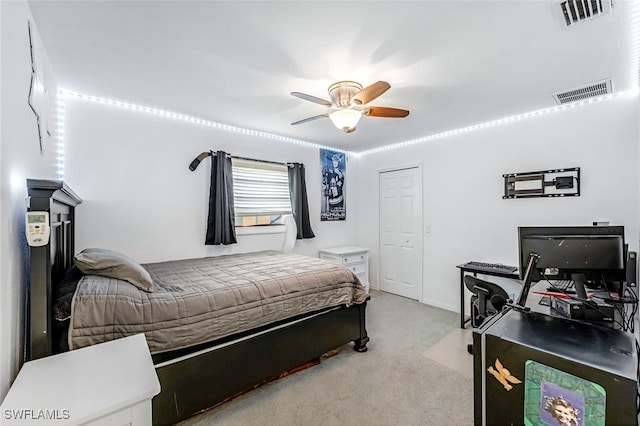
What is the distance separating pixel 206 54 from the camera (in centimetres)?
201

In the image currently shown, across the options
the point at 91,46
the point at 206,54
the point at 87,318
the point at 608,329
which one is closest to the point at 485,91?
the point at 608,329

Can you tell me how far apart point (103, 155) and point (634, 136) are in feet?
16.6

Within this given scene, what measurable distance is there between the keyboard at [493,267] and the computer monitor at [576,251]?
1.37 metres

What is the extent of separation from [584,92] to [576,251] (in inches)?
73.6

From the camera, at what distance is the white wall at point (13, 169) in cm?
115

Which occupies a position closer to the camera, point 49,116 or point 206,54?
point 206,54

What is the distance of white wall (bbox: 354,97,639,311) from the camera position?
2639 millimetres

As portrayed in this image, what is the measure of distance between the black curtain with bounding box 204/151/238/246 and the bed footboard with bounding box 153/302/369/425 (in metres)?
1.70

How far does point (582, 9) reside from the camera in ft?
5.12

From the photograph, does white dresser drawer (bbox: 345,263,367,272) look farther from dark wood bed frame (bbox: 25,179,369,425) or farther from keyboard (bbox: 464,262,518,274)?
dark wood bed frame (bbox: 25,179,369,425)

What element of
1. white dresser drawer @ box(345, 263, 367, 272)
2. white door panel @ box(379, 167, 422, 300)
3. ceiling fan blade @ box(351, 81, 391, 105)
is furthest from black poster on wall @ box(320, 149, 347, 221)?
ceiling fan blade @ box(351, 81, 391, 105)

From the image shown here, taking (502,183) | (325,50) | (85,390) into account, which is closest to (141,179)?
(325,50)

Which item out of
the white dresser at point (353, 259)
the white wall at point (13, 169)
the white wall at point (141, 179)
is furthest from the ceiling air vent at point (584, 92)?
the white wall at point (13, 169)

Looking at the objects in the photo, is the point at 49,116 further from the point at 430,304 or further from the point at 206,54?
the point at 430,304
